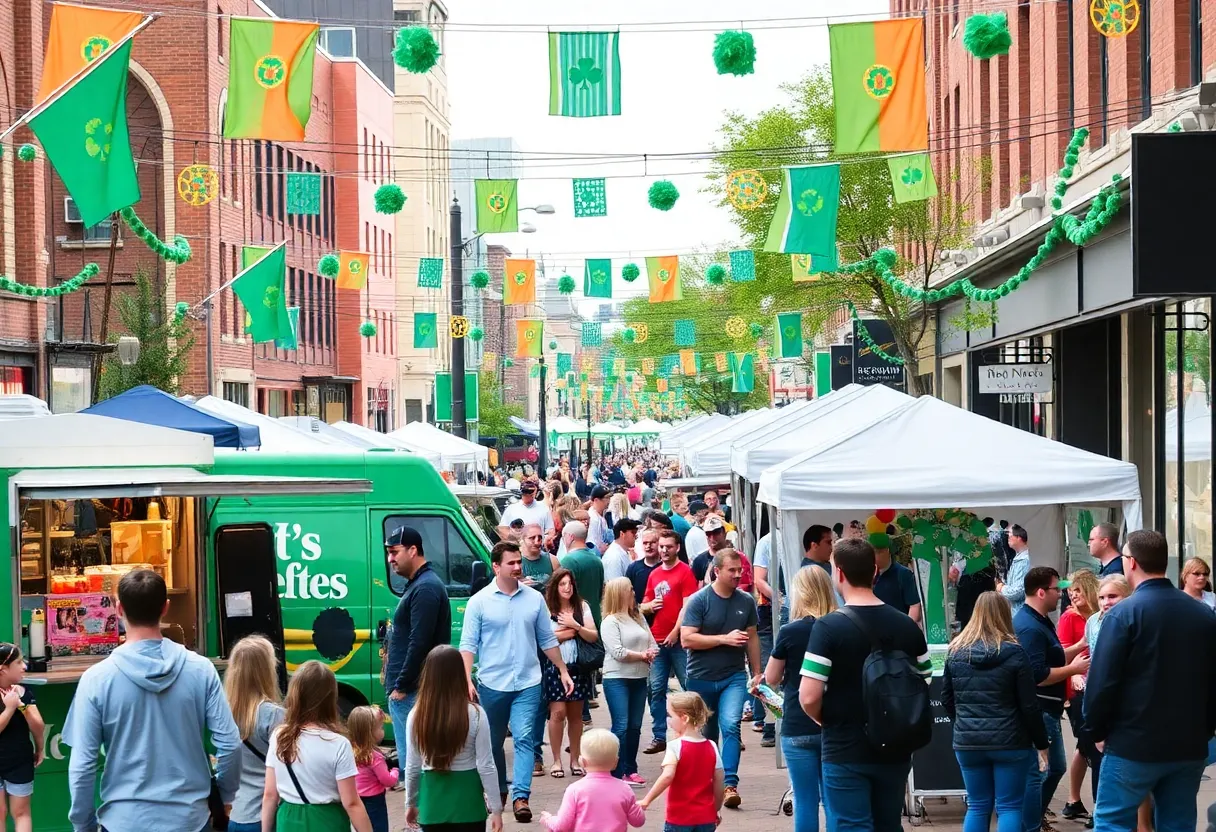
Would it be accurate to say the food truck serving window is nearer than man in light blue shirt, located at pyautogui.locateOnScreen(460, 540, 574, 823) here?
Yes

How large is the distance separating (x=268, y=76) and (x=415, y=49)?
4.99ft

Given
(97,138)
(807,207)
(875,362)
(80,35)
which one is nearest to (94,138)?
(97,138)

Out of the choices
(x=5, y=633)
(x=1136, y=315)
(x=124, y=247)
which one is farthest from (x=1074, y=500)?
(x=124, y=247)

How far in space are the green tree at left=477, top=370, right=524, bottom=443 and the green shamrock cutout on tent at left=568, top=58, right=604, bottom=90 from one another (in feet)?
157

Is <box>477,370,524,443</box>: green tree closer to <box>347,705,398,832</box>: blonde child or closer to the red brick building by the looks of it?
the red brick building

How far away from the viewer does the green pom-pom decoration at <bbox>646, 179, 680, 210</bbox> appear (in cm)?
2469

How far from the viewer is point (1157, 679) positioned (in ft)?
23.8

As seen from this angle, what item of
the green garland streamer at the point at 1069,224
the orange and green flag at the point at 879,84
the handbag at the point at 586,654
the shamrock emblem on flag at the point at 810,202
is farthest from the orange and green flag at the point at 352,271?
the handbag at the point at 586,654

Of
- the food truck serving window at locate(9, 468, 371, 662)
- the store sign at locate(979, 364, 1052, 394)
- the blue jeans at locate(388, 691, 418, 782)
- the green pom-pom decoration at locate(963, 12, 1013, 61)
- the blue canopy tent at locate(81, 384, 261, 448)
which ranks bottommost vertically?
the blue jeans at locate(388, 691, 418, 782)

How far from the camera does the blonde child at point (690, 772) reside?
27.3 feet

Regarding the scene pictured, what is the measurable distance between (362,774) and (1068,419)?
1816 cm

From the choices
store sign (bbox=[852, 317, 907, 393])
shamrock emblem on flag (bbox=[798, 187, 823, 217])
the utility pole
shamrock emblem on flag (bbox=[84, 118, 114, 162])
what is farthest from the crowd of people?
store sign (bbox=[852, 317, 907, 393])

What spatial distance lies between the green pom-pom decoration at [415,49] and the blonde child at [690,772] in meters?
8.41

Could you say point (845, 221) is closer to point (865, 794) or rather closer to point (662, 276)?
point (662, 276)
